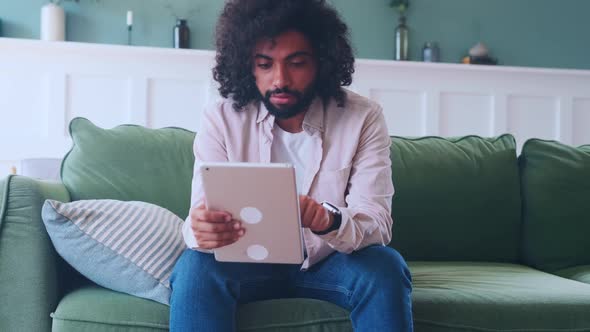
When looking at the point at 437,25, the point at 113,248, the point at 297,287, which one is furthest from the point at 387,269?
the point at 437,25

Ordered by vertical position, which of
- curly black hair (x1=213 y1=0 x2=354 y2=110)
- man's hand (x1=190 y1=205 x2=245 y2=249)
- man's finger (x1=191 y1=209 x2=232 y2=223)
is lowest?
man's hand (x1=190 y1=205 x2=245 y2=249)

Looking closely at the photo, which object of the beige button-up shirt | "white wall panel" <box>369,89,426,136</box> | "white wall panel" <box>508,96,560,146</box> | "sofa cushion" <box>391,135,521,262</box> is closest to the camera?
the beige button-up shirt

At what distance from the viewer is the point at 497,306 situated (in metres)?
1.50

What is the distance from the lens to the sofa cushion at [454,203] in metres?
2.01

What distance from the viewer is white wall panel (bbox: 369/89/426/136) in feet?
13.6

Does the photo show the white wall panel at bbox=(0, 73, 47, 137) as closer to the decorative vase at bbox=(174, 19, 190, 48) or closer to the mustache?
the decorative vase at bbox=(174, 19, 190, 48)

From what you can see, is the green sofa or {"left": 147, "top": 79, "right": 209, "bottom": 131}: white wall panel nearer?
the green sofa

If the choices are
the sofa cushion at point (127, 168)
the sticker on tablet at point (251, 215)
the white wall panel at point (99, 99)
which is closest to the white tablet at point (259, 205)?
the sticker on tablet at point (251, 215)

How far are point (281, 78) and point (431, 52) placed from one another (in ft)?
9.31

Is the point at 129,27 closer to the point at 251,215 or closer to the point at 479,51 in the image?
the point at 479,51

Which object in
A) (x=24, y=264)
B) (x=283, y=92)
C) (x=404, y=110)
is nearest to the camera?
(x=24, y=264)

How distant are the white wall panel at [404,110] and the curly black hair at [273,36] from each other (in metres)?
2.39

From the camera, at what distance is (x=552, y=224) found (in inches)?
81.0

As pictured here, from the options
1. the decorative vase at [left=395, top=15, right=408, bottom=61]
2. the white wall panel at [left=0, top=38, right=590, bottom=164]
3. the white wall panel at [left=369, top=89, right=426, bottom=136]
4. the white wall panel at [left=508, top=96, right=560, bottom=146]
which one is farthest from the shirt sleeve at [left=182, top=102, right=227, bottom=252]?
the white wall panel at [left=508, top=96, right=560, bottom=146]
